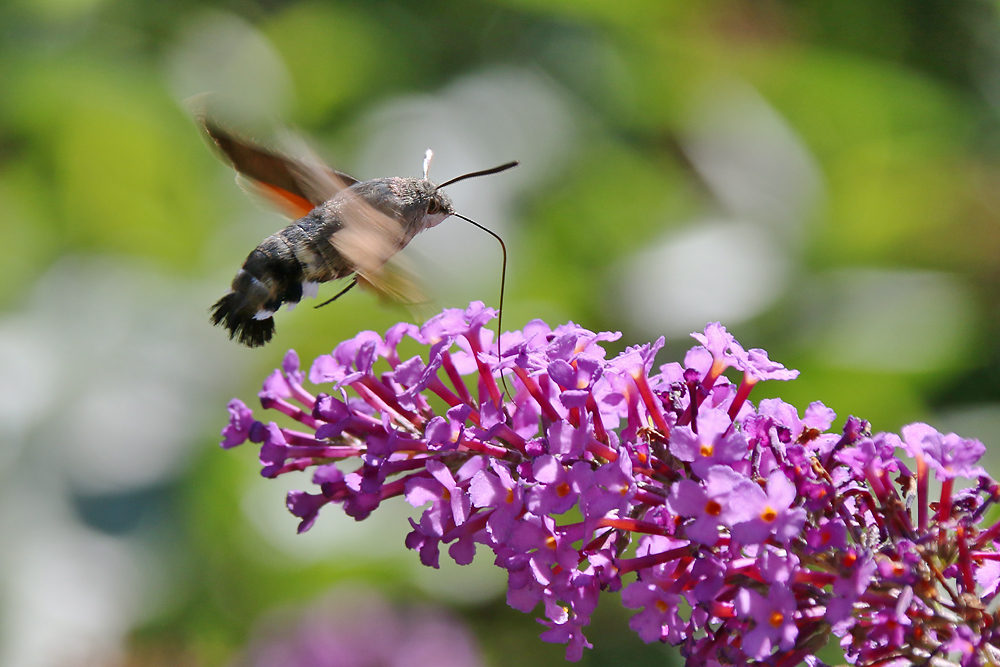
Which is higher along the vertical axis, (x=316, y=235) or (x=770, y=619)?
(x=316, y=235)

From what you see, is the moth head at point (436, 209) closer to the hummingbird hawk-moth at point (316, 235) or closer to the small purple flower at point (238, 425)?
the hummingbird hawk-moth at point (316, 235)

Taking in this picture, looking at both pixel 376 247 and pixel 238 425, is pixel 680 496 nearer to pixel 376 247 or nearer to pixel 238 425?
pixel 376 247

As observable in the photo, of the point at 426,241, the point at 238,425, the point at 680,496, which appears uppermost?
the point at 680,496

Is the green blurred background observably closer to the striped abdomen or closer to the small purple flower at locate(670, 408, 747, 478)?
the striped abdomen

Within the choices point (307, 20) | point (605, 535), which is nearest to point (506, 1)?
point (307, 20)

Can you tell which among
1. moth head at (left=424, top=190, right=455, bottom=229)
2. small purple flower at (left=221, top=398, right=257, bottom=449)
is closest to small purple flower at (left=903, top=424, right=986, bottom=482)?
moth head at (left=424, top=190, right=455, bottom=229)

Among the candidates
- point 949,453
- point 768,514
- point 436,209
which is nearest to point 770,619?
point 768,514

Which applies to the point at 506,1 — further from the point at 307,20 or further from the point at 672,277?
the point at 672,277

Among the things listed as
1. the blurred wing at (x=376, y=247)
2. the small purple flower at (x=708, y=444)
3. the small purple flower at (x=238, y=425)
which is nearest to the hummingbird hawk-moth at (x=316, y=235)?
the blurred wing at (x=376, y=247)
